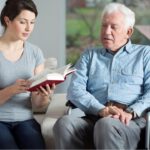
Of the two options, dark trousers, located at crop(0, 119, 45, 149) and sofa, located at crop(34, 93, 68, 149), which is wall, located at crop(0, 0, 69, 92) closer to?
sofa, located at crop(34, 93, 68, 149)

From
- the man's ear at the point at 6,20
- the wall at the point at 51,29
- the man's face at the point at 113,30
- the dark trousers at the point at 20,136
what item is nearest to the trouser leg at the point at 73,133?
the dark trousers at the point at 20,136

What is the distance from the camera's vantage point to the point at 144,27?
3070mm

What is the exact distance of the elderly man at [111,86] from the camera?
1927 mm

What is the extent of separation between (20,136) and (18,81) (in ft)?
1.02

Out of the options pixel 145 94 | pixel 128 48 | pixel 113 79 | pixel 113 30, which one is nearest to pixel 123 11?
pixel 113 30

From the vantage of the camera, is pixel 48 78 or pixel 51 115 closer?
pixel 48 78

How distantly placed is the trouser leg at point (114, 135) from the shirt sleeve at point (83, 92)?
17cm

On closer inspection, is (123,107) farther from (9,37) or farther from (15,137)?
(9,37)

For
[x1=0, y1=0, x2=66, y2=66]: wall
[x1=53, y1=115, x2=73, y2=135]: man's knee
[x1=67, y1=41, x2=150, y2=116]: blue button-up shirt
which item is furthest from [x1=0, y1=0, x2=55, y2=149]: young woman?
[x1=0, y1=0, x2=66, y2=66]: wall

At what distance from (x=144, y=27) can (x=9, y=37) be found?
1.47 m

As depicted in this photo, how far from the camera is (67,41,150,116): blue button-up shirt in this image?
2096 millimetres

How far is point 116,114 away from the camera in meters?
1.95

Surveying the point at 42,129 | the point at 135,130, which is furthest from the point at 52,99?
the point at 135,130

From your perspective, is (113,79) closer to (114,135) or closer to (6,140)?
(114,135)
